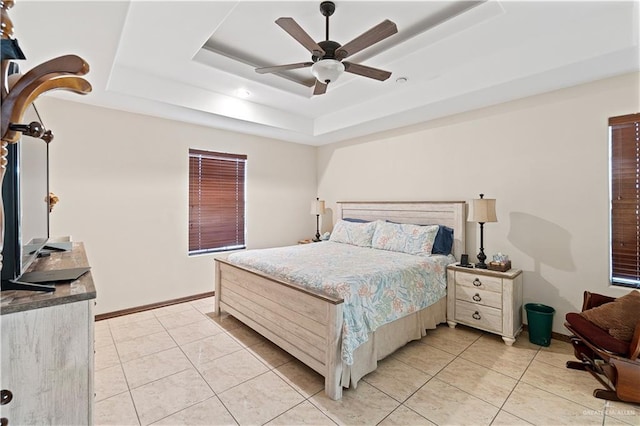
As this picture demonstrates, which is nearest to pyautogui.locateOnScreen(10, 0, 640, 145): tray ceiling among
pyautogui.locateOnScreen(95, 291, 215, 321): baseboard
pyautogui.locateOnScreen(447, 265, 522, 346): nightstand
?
pyautogui.locateOnScreen(447, 265, 522, 346): nightstand

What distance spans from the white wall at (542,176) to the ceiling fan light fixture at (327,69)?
217 cm

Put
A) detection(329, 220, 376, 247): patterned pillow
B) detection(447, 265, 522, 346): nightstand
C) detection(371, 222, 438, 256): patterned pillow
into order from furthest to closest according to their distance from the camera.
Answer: detection(329, 220, 376, 247): patterned pillow
detection(371, 222, 438, 256): patterned pillow
detection(447, 265, 522, 346): nightstand

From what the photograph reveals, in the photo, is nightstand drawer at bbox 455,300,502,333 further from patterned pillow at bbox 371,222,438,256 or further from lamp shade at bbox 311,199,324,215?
lamp shade at bbox 311,199,324,215

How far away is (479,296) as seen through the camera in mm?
3041

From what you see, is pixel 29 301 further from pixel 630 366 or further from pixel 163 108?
pixel 630 366

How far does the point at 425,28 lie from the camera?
98.0 inches

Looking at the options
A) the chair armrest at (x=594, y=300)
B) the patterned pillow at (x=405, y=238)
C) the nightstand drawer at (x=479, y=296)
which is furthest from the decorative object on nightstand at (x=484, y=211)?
the chair armrest at (x=594, y=300)

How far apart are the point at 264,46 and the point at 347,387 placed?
2990 millimetres

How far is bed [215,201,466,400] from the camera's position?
214cm

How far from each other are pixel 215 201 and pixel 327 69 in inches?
Result: 116

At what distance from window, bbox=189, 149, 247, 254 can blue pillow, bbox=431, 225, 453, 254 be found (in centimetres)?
292

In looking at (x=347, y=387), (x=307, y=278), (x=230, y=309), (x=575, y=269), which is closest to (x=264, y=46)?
(x=307, y=278)

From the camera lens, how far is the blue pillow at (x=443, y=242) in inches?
138

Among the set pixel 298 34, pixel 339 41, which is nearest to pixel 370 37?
pixel 298 34
